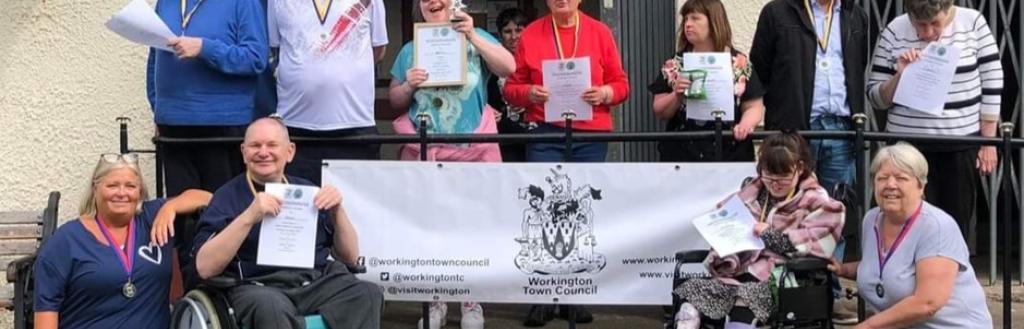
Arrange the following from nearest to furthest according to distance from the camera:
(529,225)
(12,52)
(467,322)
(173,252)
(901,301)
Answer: (901,301) → (173,252) → (529,225) → (467,322) → (12,52)

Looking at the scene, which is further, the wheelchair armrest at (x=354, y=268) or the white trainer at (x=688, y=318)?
the wheelchair armrest at (x=354, y=268)

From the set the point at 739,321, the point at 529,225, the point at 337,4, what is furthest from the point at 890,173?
the point at 337,4

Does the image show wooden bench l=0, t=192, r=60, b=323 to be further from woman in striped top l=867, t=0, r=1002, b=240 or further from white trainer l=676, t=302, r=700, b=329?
woman in striped top l=867, t=0, r=1002, b=240

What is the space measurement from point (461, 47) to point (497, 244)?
2.92ft

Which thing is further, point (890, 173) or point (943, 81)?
point (943, 81)

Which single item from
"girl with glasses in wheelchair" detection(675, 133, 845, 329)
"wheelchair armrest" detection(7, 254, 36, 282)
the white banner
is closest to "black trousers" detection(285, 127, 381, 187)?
the white banner

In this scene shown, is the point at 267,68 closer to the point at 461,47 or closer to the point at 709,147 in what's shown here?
the point at 461,47

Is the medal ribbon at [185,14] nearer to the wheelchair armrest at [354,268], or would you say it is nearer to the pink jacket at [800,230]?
the wheelchair armrest at [354,268]

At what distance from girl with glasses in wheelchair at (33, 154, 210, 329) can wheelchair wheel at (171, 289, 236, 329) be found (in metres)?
0.16

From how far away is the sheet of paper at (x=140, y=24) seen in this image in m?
5.02

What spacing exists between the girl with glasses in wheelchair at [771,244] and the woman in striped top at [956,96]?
1.11 metres

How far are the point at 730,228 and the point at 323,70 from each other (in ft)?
6.21

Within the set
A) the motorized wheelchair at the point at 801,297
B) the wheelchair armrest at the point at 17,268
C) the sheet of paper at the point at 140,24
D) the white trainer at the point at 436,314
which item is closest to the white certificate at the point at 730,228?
the motorized wheelchair at the point at 801,297

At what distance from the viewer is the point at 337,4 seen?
217 inches
